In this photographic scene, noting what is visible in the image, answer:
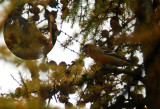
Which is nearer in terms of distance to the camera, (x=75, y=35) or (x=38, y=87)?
(x=38, y=87)

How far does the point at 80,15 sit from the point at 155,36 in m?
1.88

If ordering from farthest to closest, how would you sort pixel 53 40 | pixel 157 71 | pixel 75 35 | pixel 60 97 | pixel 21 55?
pixel 75 35 → pixel 53 40 → pixel 60 97 → pixel 21 55 → pixel 157 71

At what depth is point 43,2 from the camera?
236 centimetres

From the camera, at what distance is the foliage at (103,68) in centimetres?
97

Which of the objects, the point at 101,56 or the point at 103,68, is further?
the point at 101,56

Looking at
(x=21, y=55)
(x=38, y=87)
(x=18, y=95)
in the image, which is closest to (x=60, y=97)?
(x=38, y=87)

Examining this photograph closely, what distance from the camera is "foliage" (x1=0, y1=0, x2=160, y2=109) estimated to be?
3.17ft

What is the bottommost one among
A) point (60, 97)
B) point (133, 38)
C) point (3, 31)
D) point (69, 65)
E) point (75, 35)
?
point (133, 38)

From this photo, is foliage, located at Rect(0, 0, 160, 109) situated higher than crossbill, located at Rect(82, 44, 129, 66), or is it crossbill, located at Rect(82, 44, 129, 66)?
crossbill, located at Rect(82, 44, 129, 66)

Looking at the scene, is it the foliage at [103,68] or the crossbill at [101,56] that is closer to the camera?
the foliage at [103,68]

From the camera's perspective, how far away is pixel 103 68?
2387 millimetres

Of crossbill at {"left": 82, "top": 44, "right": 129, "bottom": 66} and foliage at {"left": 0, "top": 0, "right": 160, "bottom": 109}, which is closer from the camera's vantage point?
foliage at {"left": 0, "top": 0, "right": 160, "bottom": 109}

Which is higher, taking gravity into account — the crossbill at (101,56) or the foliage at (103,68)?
the crossbill at (101,56)

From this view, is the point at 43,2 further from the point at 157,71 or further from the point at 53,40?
the point at 157,71
